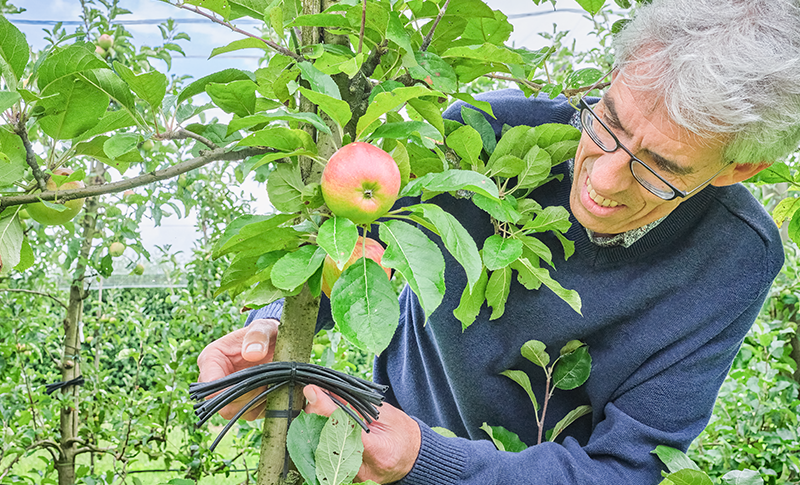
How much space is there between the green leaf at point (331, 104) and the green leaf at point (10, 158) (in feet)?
1.34

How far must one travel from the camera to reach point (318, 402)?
71cm

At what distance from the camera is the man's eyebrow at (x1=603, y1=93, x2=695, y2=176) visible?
100 centimetres

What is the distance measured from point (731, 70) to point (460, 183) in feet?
2.06

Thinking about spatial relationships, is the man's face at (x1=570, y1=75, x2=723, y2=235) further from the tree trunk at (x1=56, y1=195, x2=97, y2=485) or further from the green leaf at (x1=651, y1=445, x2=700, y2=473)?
the tree trunk at (x1=56, y1=195, x2=97, y2=485)

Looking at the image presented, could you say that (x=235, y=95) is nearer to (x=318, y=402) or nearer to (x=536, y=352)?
(x=318, y=402)

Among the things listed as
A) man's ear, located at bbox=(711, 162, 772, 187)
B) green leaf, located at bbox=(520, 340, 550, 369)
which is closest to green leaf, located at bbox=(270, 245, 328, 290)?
green leaf, located at bbox=(520, 340, 550, 369)

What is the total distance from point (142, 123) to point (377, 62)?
31 centimetres

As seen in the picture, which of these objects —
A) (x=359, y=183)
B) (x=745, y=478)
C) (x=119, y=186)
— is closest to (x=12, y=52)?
(x=119, y=186)

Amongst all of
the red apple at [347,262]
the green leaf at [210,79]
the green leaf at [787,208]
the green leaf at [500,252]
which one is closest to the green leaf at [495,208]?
the green leaf at [500,252]

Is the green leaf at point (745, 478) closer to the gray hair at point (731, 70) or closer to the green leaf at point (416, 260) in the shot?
the gray hair at point (731, 70)

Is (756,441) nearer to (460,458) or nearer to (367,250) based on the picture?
(460,458)

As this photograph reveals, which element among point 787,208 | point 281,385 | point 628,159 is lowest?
point 787,208

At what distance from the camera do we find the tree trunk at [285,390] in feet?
2.34

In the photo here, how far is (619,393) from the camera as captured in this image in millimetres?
1252
